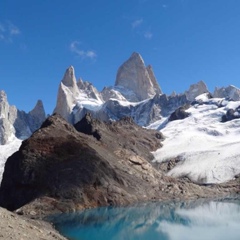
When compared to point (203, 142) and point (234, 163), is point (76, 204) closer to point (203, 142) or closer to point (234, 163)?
point (234, 163)

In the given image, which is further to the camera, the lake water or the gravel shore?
the lake water

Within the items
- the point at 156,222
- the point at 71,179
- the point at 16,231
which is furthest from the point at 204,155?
the point at 16,231

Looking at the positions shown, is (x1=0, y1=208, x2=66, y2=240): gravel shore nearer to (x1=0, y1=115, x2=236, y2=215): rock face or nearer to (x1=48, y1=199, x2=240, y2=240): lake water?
(x1=48, y1=199, x2=240, y2=240): lake water

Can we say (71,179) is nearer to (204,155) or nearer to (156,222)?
(156,222)

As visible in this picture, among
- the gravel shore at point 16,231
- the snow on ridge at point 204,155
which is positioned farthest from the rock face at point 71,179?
the gravel shore at point 16,231

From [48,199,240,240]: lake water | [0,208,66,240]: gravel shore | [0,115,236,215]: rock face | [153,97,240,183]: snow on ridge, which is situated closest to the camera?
[0,208,66,240]: gravel shore

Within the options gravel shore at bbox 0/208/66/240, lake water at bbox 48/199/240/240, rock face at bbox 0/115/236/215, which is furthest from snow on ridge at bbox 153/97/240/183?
gravel shore at bbox 0/208/66/240
